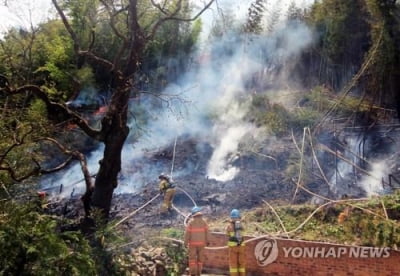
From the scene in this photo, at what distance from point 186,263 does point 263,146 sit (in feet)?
31.0

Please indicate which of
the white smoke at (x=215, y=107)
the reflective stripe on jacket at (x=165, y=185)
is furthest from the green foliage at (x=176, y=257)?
the reflective stripe on jacket at (x=165, y=185)

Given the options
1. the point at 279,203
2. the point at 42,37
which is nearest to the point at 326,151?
the point at 279,203

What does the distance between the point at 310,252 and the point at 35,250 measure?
4.82 m

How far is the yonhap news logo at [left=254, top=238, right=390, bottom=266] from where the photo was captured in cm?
816

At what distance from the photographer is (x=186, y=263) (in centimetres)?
923

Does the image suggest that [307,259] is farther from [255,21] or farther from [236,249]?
[255,21]

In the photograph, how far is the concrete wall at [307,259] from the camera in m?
8.12

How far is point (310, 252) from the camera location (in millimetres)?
8641

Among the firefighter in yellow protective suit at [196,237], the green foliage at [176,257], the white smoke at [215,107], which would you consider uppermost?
the white smoke at [215,107]

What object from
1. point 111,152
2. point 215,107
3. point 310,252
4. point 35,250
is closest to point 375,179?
point 310,252

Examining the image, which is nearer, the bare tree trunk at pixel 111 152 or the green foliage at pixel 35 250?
the green foliage at pixel 35 250

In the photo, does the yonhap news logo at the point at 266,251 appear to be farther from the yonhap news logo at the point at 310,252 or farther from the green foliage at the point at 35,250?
the green foliage at the point at 35,250

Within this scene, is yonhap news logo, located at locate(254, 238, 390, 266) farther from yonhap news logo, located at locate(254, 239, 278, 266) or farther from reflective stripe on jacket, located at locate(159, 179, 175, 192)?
reflective stripe on jacket, located at locate(159, 179, 175, 192)

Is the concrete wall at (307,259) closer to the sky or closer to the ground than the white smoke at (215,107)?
closer to the ground
